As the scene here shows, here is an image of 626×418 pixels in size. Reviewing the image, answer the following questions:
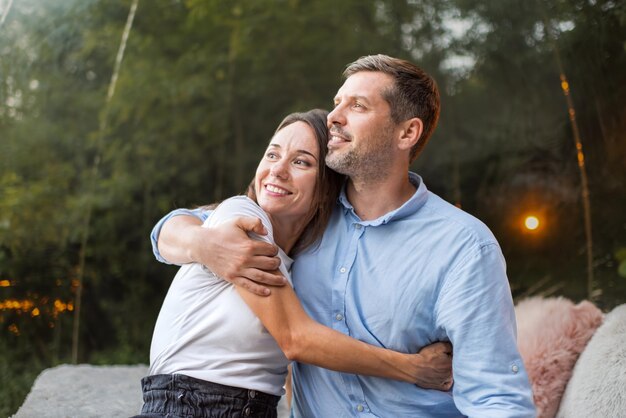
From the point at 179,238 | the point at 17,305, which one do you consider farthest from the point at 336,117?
the point at 17,305

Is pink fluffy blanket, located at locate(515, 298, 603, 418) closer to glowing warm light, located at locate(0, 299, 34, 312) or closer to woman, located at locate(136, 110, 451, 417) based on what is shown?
woman, located at locate(136, 110, 451, 417)

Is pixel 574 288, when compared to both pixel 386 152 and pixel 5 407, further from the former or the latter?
pixel 5 407

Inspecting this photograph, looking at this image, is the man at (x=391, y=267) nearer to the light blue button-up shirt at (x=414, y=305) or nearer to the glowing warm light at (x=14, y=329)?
the light blue button-up shirt at (x=414, y=305)

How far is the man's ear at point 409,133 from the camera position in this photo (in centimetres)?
170

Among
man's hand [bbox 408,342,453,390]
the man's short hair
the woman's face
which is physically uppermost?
the man's short hair

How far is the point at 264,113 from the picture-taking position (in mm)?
3590

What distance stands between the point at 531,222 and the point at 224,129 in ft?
4.83

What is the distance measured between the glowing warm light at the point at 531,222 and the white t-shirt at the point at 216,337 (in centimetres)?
183

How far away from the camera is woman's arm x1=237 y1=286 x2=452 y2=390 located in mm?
1452

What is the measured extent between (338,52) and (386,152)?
6.33 feet

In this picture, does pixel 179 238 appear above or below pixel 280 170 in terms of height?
below

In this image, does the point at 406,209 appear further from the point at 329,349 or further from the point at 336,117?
the point at 329,349

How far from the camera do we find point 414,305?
1535 millimetres

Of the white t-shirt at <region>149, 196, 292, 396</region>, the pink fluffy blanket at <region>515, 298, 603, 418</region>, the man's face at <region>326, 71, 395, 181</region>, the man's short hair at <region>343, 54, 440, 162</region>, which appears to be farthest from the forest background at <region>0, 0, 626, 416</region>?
Answer: the white t-shirt at <region>149, 196, 292, 396</region>
